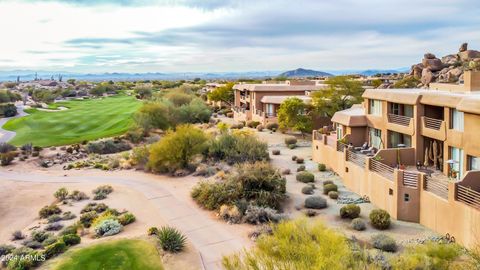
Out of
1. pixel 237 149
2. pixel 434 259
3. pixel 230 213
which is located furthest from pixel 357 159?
pixel 434 259

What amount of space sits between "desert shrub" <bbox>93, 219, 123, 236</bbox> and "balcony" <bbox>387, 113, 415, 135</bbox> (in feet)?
63.6

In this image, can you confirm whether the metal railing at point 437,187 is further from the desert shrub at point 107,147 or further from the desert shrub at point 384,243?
the desert shrub at point 107,147

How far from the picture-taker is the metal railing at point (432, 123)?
2539cm

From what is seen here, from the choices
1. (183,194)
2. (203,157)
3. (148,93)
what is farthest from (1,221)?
(148,93)

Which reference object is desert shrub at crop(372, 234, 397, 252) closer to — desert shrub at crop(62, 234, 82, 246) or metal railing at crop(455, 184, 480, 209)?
metal railing at crop(455, 184, 480, 209)

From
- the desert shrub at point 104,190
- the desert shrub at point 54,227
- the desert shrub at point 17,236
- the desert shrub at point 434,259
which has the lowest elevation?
the desert shrub at point 17,236

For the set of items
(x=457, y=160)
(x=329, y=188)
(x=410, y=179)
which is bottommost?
(x=329, y=188)

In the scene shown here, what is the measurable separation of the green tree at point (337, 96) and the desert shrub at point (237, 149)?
13.7 meters

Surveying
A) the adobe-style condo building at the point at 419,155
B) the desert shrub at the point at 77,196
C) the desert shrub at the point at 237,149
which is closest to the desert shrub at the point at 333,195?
the adobe-style condo building at the point at 419,155

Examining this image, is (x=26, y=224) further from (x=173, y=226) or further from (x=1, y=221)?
(x=173, y=226)

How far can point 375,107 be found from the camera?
1314 inches

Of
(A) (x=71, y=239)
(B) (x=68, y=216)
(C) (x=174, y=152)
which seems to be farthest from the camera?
(C) (x=174, y=152)

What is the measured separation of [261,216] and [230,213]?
72.8 inches

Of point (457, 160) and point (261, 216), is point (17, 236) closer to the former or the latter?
point (261, 216)
